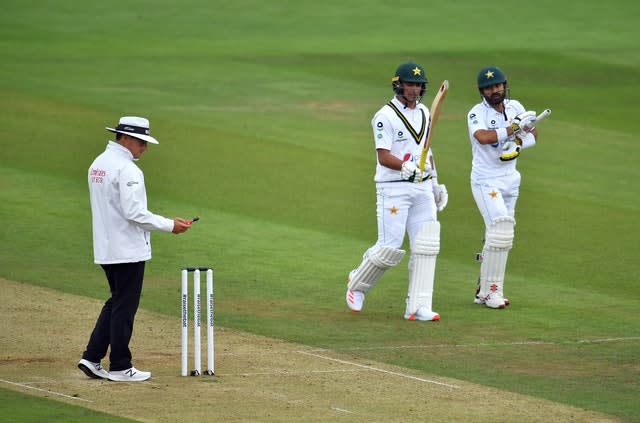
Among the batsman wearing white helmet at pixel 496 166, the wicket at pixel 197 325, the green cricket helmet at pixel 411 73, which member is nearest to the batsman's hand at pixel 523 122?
the batsman wearing white helmet at pixel 496 166

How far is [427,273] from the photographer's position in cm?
1259

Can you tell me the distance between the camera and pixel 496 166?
13352mm

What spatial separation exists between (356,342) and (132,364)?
200 centimetres

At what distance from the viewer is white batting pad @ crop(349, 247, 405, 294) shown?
497 inches

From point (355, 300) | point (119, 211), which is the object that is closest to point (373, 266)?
point (355, 300)

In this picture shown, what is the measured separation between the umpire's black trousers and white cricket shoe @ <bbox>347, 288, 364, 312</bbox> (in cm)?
314

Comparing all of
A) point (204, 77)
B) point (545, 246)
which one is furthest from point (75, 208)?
point (204, 77)

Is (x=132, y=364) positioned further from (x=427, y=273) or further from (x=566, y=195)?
(x=566, y=195)

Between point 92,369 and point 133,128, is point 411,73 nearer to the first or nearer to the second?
point 133,128

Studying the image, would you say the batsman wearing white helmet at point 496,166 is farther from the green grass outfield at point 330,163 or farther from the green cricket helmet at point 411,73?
the green cricket helmet at point 411,73

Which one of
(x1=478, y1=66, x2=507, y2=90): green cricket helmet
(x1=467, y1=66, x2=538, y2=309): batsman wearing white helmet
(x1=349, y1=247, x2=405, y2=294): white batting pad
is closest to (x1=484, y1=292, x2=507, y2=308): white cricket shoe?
(x1=467, y1=66, x2=538, y2=309): batsman wearing white helmet

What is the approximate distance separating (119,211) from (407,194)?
132 inches

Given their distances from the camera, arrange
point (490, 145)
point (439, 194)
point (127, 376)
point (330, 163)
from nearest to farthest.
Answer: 1. point (127, 376)
2. point (439, 194)
3. point (490, 145)
4. point (330, 163)

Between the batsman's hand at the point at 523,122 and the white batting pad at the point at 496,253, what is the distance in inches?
32.9
